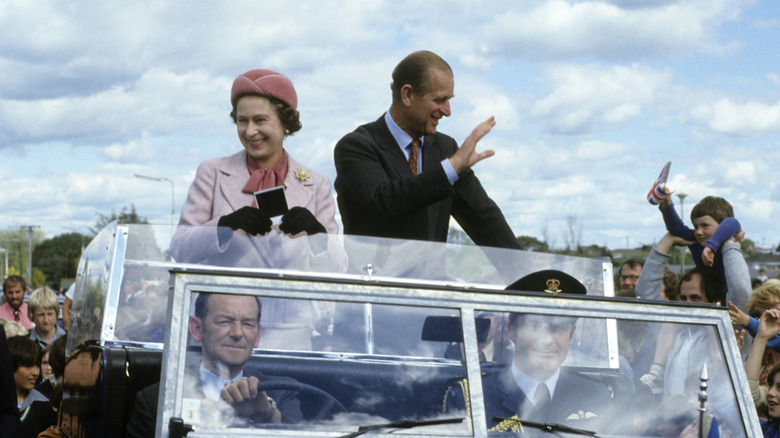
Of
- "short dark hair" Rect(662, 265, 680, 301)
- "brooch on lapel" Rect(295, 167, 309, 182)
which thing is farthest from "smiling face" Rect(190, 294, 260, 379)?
"short dark hair" Rect(662, 265, 680, 301)


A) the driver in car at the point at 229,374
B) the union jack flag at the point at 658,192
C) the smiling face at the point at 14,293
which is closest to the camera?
the driver in car at the point at 229,374

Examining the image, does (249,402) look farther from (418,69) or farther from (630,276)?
(630,276)

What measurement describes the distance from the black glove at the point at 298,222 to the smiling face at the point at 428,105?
1.15 meters

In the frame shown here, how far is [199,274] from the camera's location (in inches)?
123

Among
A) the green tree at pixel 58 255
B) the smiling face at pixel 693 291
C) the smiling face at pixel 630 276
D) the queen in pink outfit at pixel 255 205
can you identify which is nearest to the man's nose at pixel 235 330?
the queen in pink outfit at pixel 255 205

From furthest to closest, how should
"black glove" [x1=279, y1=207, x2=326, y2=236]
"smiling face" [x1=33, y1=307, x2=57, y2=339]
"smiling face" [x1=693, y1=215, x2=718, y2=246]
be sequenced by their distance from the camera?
"smiling face" [x1=33, y1=307, x2=57, y2=339] < "smiling face" [x1=693, y1=215, x2=718, y2=246] < "black glove" [x1=279, y1=207, x2=326, y2=236]

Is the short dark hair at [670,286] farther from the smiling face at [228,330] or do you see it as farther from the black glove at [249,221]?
the smiling face at [228,330]

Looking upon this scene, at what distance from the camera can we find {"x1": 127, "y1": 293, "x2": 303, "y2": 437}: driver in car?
3.01 metres

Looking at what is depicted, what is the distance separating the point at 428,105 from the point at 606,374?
5.80 ft

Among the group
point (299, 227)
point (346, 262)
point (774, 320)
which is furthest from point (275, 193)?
point (774, 320)

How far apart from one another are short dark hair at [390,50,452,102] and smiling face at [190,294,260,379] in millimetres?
1873

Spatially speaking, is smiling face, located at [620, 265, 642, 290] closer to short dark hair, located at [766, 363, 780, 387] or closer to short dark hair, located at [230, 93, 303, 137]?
short dark hair, located at [766, 363, 780, 387]

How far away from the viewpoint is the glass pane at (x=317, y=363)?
304cm

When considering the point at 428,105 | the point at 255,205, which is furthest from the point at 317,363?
the point at 428,105
